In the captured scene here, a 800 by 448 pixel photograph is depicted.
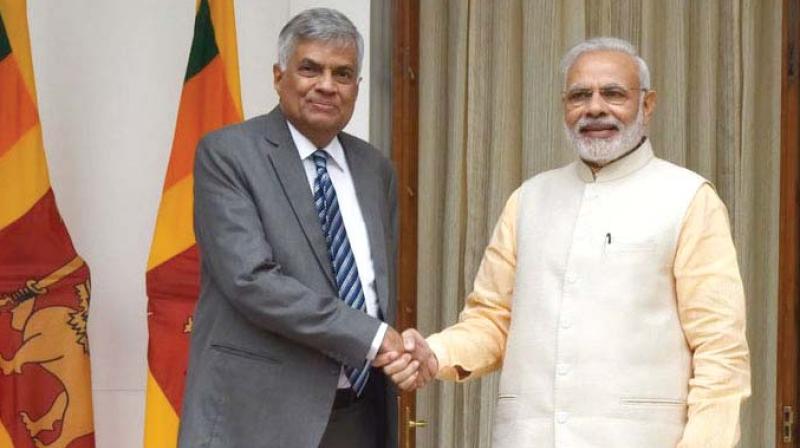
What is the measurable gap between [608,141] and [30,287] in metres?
1.82

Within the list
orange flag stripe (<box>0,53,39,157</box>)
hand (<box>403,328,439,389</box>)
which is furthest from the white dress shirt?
orange flag stripe (<box>0,53,39,157</box>)

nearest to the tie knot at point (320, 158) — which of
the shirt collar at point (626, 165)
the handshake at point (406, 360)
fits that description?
the handshake at point (406, 360)

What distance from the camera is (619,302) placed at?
8.73 ft

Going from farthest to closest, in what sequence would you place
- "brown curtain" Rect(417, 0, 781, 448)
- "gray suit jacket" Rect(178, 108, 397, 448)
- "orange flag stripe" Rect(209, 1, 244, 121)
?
"brown curtain" Rect(417, 0, 781, 448), "orange flag stripe" Rect(209, 1, 244, 121), "gray suit jacket" Rect(178, 108, 397, 448)

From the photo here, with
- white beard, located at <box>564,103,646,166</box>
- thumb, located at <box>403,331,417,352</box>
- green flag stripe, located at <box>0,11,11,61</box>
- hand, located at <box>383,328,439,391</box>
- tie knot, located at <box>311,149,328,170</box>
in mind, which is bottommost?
hand, located at <box>383,328,439,391</box>

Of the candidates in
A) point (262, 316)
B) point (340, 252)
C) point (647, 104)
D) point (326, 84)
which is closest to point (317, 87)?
point (326, 84)

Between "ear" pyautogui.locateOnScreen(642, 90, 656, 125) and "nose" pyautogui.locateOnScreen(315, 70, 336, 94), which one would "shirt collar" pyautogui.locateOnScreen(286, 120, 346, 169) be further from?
"ear" pyautogui.locateOnScreen(642, 90, 656, 125)

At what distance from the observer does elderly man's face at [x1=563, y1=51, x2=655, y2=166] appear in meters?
2.75

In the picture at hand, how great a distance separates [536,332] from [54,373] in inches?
64.8

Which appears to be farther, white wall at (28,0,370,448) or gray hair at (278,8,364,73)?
white wall at (28,0,370,448)

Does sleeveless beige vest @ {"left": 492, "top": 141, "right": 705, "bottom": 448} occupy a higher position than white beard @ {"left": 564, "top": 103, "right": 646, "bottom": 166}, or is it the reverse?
white beard @ {"left": 564, "top": 103, "right": 646, "bottom": 166}

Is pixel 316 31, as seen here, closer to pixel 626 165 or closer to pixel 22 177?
pixel 626 165

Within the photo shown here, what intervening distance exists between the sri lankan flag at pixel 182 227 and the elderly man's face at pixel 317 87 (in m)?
1.02

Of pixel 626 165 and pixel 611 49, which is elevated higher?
pixel 611 49
